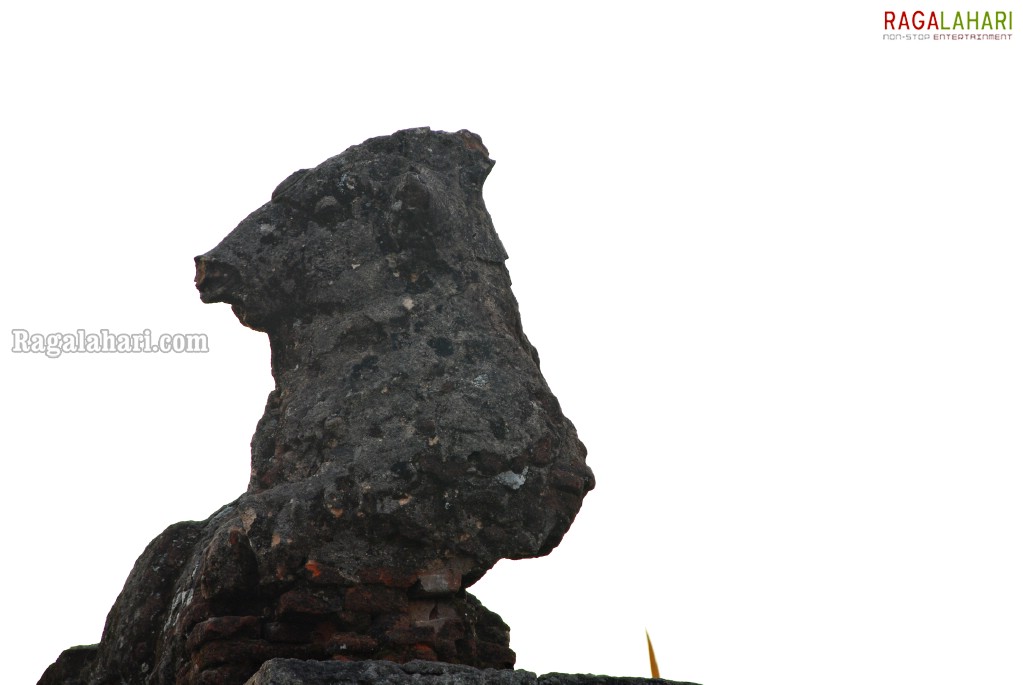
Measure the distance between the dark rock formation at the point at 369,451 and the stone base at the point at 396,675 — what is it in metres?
0.57

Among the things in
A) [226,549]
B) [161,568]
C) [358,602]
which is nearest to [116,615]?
[161,568]

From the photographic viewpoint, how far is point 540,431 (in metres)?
6.43

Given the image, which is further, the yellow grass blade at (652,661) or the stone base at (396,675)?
the yellow grass blade at (652,661)

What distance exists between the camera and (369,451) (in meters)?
6.29

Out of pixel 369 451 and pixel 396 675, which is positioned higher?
pixel 369 451

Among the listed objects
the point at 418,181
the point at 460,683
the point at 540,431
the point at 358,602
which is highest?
the point at 418,181

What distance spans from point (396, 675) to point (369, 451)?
1.14 metres

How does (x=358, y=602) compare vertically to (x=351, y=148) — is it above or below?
below

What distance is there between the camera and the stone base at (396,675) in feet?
17.4

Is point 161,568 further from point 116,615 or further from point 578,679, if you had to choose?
point 578,679

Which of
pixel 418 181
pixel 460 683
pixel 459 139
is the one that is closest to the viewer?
pixel 460 683

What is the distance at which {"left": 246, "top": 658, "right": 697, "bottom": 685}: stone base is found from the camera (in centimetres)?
530

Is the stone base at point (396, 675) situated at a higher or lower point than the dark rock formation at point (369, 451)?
lower

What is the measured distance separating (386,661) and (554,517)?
120cm
